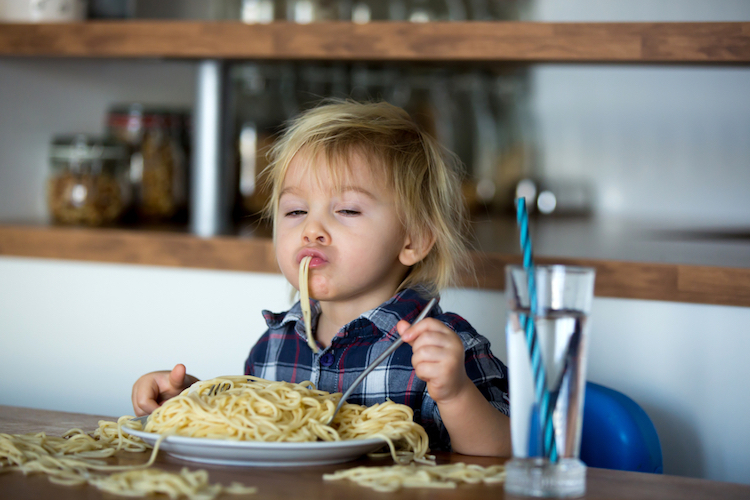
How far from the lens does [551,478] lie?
2.18ft

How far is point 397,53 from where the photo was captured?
1.43 metres

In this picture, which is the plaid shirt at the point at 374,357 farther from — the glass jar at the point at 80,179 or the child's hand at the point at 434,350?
the glass jar at the point at 80,179

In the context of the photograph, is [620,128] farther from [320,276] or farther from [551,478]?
[551,478]

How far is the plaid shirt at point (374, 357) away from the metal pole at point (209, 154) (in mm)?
465

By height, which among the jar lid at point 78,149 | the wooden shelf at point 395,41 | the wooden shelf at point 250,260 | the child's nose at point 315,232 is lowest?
the wooden shelf at point 250,260

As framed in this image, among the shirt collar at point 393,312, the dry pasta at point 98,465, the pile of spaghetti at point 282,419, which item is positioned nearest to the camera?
the dry pasta at point 98,465

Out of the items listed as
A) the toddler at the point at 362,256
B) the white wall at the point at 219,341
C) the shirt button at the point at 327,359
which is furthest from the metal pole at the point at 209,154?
the shirt button at the point at 327,359

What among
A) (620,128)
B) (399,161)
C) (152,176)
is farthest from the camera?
(620,128)

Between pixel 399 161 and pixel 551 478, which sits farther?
pixel 399 161

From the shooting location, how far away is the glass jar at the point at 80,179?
5.79 ft

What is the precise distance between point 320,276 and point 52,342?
834 mm

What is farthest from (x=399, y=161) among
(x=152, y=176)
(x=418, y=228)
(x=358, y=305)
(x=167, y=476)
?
(x=152, y=176)

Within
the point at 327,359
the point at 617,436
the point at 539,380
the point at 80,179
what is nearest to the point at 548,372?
the point at 539,380

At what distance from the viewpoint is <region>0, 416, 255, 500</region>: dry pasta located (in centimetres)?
65
